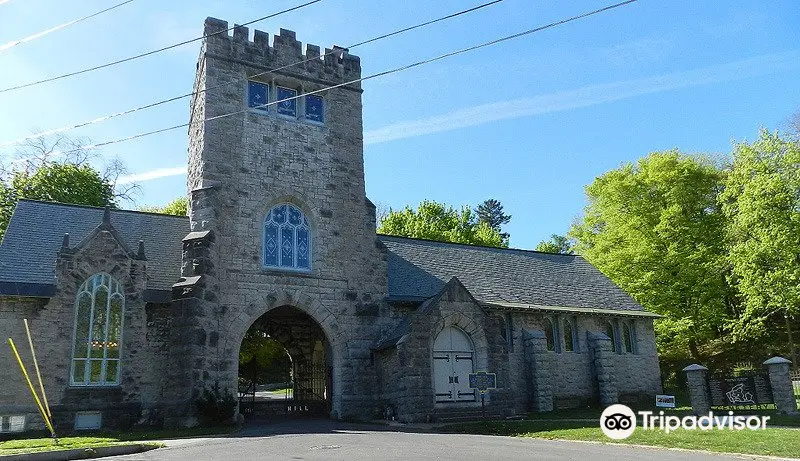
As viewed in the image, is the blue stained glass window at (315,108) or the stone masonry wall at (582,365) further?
the stone masonry wall at (582,365)

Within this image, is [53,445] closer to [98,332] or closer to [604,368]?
[98,332]

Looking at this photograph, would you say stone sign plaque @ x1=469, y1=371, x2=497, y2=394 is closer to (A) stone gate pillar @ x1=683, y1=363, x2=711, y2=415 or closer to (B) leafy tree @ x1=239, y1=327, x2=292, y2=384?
(A) stone gate pillar @ x1=683, y1=363, x2=711, y2=415

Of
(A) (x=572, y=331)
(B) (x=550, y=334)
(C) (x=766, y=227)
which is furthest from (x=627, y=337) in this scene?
(C) (x=766, y=227)

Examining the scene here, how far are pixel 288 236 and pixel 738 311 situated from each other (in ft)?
105

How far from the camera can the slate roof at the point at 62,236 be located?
1827cm

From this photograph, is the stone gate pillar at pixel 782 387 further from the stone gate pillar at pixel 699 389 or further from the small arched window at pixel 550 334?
the small arched window at pixel 550 334

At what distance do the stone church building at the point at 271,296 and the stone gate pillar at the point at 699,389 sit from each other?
5.49 meters

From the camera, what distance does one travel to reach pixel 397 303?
22797 millimetres

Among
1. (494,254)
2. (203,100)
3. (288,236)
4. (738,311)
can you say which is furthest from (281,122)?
(738,311)

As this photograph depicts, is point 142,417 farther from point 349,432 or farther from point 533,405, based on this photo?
point 533,405

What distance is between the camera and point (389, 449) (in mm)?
12312

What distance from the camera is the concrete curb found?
11.6 metres

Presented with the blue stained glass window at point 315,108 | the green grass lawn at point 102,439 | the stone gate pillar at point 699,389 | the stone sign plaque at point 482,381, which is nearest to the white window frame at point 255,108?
the blue stained glass window at point 315,108

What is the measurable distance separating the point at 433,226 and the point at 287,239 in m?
27.3
